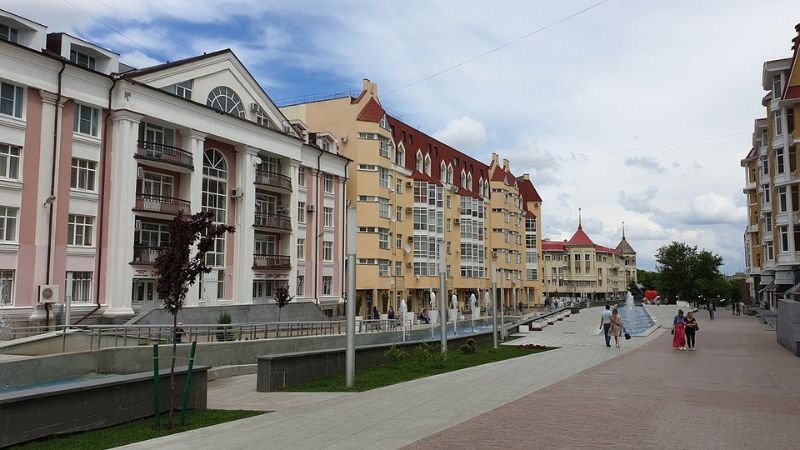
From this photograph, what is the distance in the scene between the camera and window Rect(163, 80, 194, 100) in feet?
109

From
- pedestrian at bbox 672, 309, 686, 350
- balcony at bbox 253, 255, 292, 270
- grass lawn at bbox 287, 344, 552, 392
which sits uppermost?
balcony at bbox 253, 255, 292, 270

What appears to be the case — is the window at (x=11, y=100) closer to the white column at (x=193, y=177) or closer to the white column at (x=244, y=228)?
the white column at (x=193, y=177)

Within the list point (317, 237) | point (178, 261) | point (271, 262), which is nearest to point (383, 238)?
point (317, 237)

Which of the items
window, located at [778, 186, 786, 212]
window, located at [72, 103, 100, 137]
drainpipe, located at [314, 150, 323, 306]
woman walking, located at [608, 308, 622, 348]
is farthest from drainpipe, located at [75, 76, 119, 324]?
window, located at [778, 186, 786, 212]

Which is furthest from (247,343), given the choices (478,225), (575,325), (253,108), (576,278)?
(576,278)

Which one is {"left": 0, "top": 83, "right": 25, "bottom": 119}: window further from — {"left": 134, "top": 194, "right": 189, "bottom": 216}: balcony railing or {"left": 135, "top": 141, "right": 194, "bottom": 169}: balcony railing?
{"left": 134, "top": 194, "right": 189, "bottom": 216}: balcony railing

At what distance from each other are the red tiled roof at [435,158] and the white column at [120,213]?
30.6 metres

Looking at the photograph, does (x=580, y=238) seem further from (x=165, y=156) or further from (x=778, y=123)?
(x=165, y=156)

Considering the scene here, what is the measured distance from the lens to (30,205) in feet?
87.0

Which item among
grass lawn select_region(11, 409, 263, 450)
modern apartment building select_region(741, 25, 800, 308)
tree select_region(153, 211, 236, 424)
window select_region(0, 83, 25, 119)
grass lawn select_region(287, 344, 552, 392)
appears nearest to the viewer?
grass lawn select_region(11, 409, 263, 450)

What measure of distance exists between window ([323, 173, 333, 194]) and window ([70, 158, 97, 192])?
20.0 meters

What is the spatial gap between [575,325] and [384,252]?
58.1 feet

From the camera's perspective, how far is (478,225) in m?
69.9

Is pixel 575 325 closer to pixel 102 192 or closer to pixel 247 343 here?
pixel 247 343
